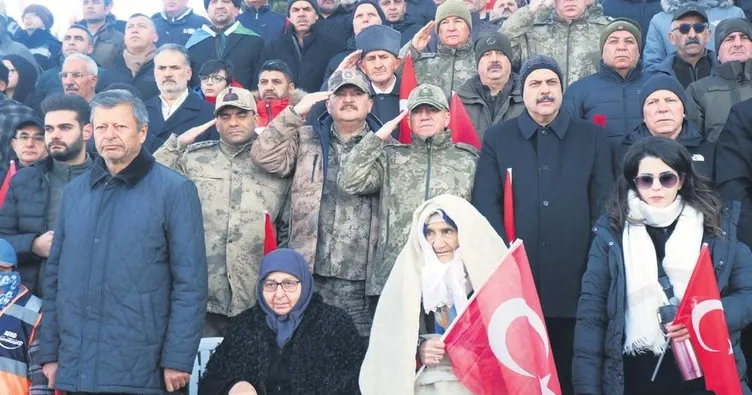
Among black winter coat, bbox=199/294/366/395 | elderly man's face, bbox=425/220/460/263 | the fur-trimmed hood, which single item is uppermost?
the fur-trimmed hood

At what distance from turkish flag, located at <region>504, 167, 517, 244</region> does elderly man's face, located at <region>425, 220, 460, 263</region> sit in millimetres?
586

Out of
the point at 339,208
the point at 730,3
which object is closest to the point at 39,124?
the point at 339,208

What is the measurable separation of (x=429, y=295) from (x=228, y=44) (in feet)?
19.1

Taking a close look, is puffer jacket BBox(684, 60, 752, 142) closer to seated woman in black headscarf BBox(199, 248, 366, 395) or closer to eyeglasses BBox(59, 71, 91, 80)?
seated woman in black headscarf BBox(199, 248, 366, 395)

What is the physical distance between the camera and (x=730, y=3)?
34.3ft

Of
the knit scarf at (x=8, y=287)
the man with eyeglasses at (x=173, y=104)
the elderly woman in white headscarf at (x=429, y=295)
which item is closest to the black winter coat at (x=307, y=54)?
the man with eyeglasses at (x=173, y=104)

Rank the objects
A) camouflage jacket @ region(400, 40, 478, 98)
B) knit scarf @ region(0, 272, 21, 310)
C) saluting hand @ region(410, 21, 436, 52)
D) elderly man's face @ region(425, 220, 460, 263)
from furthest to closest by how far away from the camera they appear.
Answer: saluting hand @ region(410, 21, 436, 52)
camouflage jacket @ region(400, 40, 478, 98)
knit scarf @ region(0, 272, 21, 310)
elderly man's face @ region(425, 220, 460, 263)

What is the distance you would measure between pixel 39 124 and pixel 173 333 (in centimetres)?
290

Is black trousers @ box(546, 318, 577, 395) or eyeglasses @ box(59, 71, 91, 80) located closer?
black trousers @ box(546, 318, 577, 395)

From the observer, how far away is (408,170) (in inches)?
281

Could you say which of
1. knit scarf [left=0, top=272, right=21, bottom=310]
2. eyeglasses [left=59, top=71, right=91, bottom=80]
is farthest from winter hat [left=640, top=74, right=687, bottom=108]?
eyeglasses [left=59, top=71, right=91, bottom=80]

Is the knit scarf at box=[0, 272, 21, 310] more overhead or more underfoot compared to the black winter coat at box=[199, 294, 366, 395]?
more overhead

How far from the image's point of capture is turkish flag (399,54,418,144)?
7.97m

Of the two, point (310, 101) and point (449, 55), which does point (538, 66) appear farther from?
point (449, 55)
